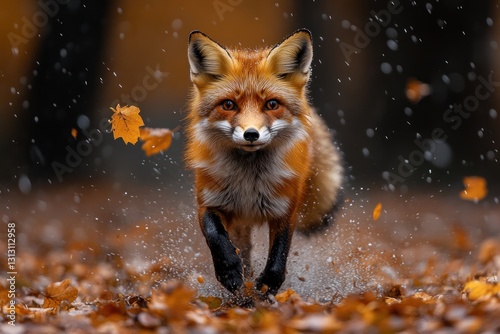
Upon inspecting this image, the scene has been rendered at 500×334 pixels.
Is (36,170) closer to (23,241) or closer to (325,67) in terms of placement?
(23,241)

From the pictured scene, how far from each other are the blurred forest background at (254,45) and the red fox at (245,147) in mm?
6720

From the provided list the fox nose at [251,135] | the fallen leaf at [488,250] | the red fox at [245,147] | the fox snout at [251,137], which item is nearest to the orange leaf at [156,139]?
the red fox at [245,147]

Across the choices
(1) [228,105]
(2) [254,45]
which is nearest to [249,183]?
(1) [228,105]

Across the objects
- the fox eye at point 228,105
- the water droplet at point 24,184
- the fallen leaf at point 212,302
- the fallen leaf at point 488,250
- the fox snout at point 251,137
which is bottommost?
the water droplet at point 24,184

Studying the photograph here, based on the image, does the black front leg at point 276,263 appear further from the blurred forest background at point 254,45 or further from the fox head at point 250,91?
the blurred forest background at point 254,45

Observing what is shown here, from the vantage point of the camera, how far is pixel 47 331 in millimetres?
3172

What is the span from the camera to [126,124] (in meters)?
5.49

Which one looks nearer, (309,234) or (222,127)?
(222,127)

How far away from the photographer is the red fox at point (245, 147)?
4.50m

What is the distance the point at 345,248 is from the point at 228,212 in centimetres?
161

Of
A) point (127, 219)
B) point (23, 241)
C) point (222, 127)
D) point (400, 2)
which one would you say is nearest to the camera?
point (222, 127)

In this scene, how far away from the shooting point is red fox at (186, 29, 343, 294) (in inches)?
177

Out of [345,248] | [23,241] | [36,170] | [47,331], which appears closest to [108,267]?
[23,241]

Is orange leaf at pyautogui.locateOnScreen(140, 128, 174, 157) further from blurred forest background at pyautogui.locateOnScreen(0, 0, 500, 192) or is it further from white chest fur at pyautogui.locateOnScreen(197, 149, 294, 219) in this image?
blurred forest background at pyautogui.locateOnScreen(0, 0, 500, 192)
